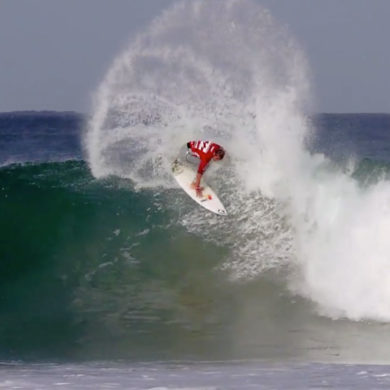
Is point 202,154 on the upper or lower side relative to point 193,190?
upper

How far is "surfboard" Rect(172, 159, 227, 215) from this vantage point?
13086 mm

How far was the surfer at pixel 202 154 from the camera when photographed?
13086mm

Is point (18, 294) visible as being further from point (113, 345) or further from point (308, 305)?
point (308, 305)

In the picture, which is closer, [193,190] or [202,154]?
[202,154]

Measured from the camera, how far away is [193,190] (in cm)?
1325

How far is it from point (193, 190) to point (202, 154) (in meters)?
0.52

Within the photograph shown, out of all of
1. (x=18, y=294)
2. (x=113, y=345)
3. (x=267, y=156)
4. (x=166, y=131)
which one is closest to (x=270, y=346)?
(x=113, y=345)

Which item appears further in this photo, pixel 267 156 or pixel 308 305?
pixel 267 156

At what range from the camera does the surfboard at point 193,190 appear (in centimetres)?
1309

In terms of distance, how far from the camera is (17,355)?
916cm

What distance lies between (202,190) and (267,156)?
1423 mm

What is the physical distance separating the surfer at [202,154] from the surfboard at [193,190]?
0.07 metres

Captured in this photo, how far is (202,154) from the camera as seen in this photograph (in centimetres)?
1311

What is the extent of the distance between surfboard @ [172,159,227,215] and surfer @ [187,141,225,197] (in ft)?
0.25
